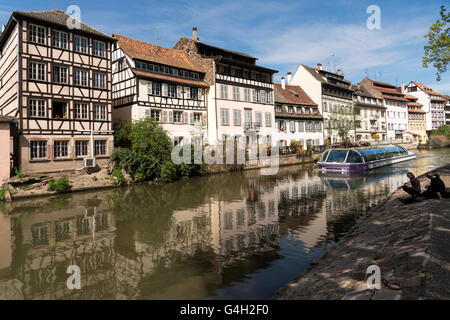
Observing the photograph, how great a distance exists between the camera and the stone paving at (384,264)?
4289 millimetres

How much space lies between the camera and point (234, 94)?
35750 millimetres

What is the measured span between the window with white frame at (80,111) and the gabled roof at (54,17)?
5682mm

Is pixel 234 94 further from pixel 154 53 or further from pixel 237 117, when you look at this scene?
pixel 154 53

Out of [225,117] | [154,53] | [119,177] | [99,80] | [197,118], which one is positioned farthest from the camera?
[225,117]

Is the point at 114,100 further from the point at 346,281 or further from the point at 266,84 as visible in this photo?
the point at 346,281

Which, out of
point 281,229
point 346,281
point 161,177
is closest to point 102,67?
point 161,177

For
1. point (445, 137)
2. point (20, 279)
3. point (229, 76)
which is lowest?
point (20, 279)

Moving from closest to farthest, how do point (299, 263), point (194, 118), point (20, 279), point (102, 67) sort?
point (20, 279)
point (299, 263)
point (102, 67)
point (194, 118)

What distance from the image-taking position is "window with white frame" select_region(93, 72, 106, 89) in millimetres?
24219

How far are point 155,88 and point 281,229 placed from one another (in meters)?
22.1

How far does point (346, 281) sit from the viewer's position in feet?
17.3

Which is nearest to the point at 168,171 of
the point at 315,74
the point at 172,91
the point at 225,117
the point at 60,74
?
the point at 172,91

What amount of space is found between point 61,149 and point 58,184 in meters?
3.51

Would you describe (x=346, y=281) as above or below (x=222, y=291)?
above
